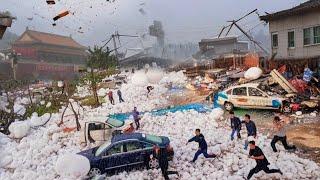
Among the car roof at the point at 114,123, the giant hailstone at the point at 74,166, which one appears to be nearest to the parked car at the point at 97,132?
the car roof at the point at 114,123

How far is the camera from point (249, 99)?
2211 centimetres

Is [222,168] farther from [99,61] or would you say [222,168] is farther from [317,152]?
[99,61]

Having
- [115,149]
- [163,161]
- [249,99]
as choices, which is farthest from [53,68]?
[163,161]

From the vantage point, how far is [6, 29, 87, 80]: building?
55.9 m

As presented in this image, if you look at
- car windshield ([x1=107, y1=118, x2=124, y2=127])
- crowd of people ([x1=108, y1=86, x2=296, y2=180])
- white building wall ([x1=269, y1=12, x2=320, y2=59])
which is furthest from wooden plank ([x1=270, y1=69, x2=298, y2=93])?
car windshield ([x1=107, y1=118, x2=124, y2=127])

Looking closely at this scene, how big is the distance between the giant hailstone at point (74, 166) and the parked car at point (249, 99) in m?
11.0

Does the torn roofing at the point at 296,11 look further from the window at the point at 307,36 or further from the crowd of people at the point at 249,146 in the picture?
the crowd of people at the point at 249,146

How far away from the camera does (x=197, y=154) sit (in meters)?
14.9

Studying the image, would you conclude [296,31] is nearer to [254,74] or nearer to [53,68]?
[254,74]

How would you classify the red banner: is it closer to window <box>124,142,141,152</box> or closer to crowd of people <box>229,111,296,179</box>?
crowd of people <box>229,111,296,179</box>

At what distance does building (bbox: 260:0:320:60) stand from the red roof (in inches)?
1562

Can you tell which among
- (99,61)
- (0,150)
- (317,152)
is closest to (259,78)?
(317,152)

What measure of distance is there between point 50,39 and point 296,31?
1725 inches

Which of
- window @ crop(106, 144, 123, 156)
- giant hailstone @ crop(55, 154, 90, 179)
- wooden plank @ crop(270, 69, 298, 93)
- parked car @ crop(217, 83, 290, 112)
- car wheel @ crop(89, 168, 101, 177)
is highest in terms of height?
wooden plank @ crop(270, 69, 298, 93)
